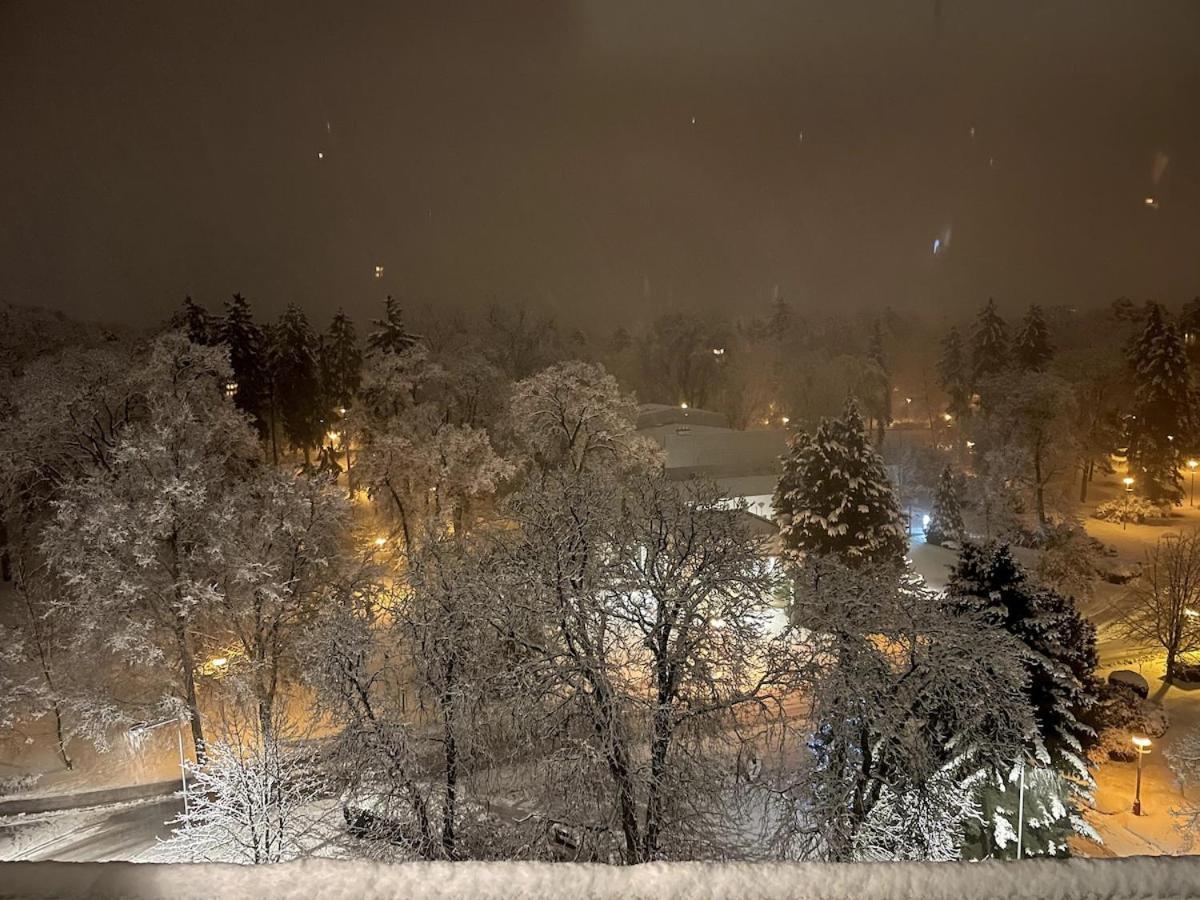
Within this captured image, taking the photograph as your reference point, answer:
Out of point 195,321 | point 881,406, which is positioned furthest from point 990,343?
point 195,321

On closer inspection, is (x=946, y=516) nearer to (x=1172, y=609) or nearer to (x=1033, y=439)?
(x=1033, y=439)

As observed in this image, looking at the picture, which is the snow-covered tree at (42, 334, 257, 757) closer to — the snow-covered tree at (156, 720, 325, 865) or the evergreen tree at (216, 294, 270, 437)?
the snow-covered tree at (156, 720, 325, 865)

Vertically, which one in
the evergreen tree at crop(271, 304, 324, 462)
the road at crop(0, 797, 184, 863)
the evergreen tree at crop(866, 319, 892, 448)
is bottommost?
the road at crop(0, 797, 184, 863)

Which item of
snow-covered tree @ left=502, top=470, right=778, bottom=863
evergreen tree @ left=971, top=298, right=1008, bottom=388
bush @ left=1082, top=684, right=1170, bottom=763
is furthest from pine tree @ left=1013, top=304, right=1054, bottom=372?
snow-covered tree @ left=502, top=470, right=778, bottom=863

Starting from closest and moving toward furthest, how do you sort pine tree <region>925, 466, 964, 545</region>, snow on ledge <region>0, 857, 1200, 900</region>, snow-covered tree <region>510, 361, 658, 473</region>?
snow on ledge <region>0, 857, 1200, 900</region>, snow-covered tree <region>510, 361, 658, 473</region>, pine tree <region>925, 466, 964, 545</region>

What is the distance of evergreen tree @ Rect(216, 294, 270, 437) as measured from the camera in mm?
25000

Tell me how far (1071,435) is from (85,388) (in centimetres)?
3164

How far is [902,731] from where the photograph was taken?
938cm

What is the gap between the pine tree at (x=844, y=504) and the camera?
20.1 m

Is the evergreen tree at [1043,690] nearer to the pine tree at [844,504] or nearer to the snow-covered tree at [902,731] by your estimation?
the snow-covered tree at [902,731]

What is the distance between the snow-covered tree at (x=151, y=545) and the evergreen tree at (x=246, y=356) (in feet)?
37.6

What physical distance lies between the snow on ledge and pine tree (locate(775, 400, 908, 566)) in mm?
17813

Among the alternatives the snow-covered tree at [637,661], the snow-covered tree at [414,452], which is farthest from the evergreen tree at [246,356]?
the snow-covered tree at [637,661]

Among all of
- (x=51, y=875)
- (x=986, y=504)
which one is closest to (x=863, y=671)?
(x=51, y=875)
